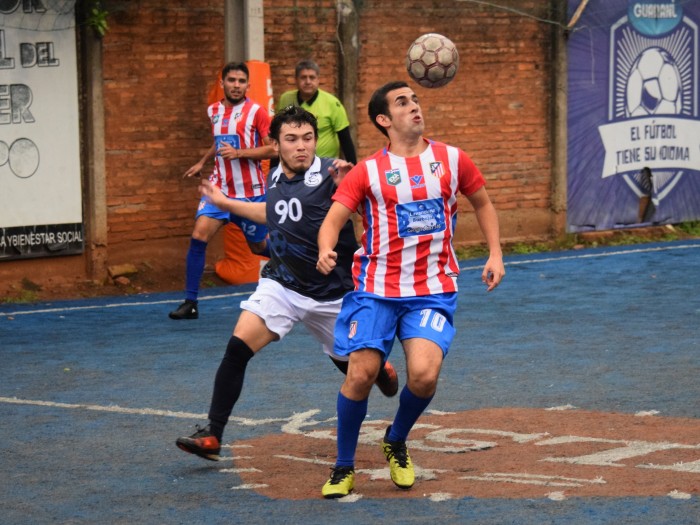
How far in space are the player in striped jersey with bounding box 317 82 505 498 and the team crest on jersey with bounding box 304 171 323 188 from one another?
707 mm

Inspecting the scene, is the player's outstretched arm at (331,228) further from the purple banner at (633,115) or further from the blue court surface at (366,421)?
the purple banner at (633,115)

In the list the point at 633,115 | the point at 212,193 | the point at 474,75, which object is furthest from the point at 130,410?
the point at 633,115

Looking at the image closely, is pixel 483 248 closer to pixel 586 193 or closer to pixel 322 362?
pixel 586 193

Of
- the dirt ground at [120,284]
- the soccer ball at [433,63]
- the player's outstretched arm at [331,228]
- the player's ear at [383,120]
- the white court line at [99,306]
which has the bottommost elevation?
the white court line at [99,306]

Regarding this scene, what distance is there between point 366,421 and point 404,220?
188 centimetres

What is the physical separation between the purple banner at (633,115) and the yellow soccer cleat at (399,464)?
12.1 meters

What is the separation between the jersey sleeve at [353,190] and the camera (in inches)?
283

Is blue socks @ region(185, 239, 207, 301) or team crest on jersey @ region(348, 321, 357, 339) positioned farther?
blue socks @ region(185, 239, 207, 301)

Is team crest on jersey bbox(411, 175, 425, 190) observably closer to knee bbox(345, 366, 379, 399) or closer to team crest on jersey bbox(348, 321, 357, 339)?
team crest on jersey bbox(348, 321, 357, 339)

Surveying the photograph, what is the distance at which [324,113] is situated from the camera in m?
15.0

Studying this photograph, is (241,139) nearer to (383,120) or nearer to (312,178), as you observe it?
(312,178)

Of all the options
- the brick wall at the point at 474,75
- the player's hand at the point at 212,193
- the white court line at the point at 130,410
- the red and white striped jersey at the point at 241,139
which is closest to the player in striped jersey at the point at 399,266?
the player's hand at the point at 212,193

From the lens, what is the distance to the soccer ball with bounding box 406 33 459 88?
10.1 m

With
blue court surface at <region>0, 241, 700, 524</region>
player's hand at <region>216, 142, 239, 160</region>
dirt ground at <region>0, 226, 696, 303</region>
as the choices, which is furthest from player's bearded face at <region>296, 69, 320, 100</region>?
blue court surface at <region>0, 241, 700, 524</region>
